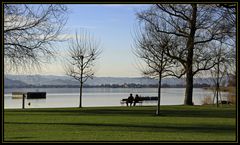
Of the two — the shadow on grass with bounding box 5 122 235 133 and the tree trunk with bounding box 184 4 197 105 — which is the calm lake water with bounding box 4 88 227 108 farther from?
the shadow on grass with bounding box 5 122 235 133

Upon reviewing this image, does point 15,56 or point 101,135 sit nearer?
point 101,135

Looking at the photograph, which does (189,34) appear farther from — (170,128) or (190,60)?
(170,128)

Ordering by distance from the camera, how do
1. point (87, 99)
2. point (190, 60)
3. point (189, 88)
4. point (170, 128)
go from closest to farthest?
point (170, 128) < point (190, 60) < point (189, 88) < point (87, 99)

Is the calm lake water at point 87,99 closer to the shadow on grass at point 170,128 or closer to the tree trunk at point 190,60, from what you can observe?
the tree trunk at point 190,60

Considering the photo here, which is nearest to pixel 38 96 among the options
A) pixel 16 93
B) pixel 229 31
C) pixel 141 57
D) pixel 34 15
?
pixel 16 93

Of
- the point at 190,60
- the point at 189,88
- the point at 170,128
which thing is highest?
the point at 190,60

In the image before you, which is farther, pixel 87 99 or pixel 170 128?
pixel 87 99

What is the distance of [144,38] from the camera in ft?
134

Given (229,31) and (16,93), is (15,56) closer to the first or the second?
(229,31)

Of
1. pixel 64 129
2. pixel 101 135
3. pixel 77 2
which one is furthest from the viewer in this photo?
pixel 64 129

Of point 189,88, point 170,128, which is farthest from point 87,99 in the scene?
point 170,128

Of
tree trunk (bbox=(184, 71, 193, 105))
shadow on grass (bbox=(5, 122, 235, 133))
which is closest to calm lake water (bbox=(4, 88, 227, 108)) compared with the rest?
tree trunk (bbox=(184, 71, 193, 105))

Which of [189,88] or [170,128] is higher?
[189,88]

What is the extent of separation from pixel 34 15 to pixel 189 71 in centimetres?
1962
